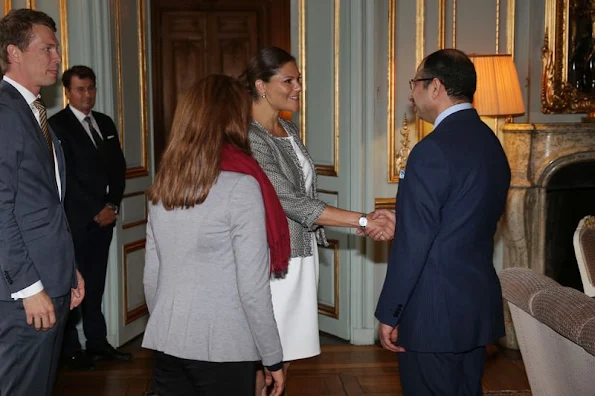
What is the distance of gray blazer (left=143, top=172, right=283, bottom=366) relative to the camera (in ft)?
6.89

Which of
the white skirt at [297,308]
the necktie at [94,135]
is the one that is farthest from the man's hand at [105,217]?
the white skirt at [297,308]

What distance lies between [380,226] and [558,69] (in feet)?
8.14

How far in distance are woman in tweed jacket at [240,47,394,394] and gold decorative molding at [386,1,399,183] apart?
189 cm

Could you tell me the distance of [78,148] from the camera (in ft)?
14.7

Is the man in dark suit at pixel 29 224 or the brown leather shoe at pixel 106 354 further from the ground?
the man in dark suit at pixel 29 224

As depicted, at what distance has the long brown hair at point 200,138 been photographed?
6.91 feet

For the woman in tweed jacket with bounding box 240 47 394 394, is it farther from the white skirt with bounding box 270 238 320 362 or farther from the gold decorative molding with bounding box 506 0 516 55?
the gold decorative molding with bounding box 506 0 516 55

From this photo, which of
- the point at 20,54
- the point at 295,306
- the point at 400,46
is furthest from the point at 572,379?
the point at 400,46

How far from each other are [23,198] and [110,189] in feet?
7.30

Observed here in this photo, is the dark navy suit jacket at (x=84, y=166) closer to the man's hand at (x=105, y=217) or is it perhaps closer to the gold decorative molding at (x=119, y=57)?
the man's hand at (x=105, y=217)

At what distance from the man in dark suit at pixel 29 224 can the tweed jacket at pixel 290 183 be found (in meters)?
0.75

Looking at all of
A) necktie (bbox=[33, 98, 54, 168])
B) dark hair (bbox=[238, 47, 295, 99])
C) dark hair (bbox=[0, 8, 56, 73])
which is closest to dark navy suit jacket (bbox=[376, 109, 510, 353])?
dark hair (bbox=[238, 47, 295, 99])

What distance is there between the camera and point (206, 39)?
7141mm

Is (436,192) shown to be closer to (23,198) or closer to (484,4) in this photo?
(23,198)
